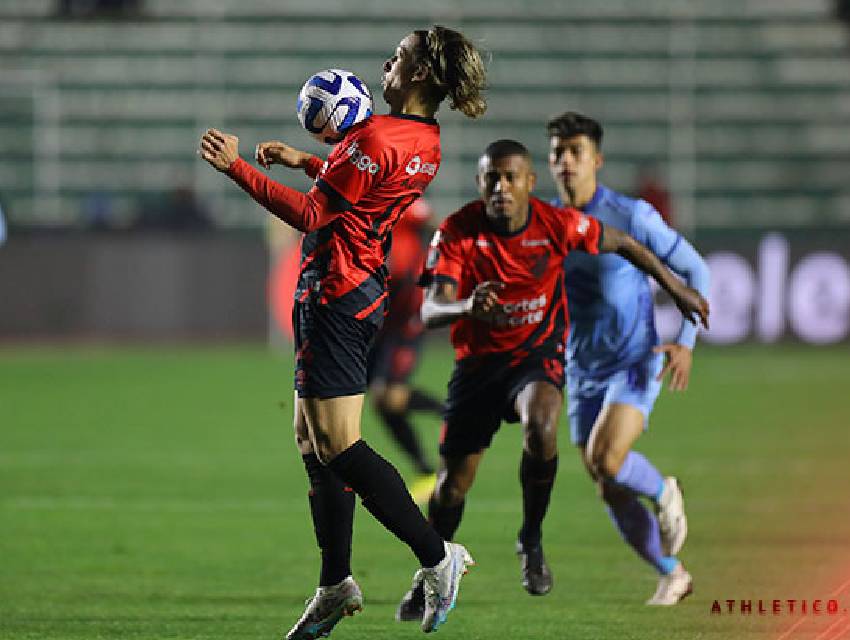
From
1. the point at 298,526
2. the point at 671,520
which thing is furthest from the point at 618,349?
the point at 298,526

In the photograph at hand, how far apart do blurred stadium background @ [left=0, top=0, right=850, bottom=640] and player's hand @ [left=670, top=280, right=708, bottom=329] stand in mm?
1827

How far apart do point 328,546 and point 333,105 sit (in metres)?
1.58

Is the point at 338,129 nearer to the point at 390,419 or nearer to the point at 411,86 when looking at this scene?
the point at 411,86

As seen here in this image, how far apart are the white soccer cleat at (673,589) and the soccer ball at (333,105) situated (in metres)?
2.52

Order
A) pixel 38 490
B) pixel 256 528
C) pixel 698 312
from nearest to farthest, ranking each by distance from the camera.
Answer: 1. pixel 698 312
2. pixel 256 528
3. pixel 38 490

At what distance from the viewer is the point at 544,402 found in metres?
7.02

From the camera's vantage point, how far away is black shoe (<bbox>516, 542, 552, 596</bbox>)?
701 centimetres

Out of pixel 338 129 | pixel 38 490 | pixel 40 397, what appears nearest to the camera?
pixel 338 129

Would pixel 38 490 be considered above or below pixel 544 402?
below

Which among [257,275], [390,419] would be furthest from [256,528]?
[257,275]

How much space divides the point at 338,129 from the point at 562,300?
1.61 m

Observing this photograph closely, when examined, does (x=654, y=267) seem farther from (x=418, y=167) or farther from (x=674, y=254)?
(x=418, y=167)

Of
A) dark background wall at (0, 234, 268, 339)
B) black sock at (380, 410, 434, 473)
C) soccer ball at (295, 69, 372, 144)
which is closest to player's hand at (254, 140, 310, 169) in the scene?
soccer ball at (295, 69, 372, 144)

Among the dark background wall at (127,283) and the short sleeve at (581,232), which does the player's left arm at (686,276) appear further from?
the dark background wall at (127,283)
